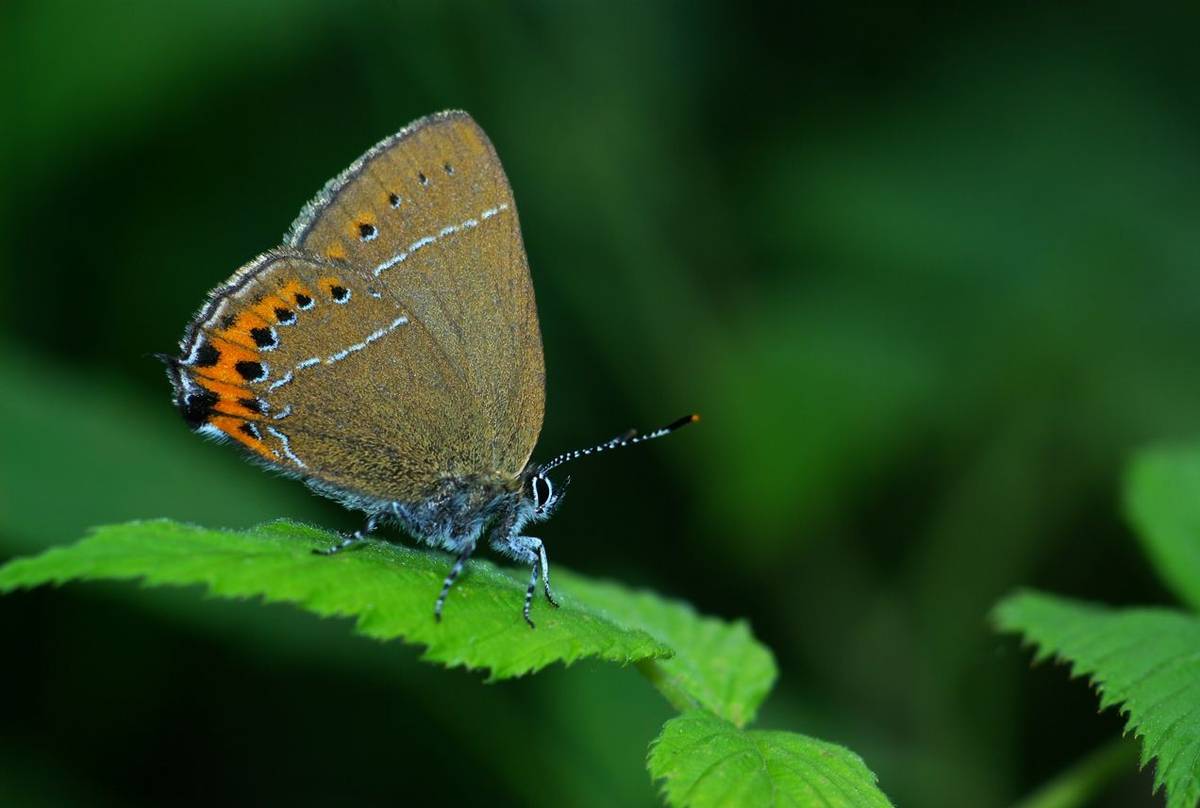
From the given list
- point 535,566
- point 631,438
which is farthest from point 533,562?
point 631,438

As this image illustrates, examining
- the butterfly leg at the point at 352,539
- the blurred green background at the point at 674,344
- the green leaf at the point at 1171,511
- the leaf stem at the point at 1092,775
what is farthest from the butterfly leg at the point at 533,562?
the green leaf at the point at 1171,511

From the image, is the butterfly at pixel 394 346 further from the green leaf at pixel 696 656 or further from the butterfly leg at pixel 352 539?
the green leaf at pixel 696 656

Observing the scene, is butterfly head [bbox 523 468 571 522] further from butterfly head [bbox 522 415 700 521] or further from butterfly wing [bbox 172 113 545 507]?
butterfly wing [bbox 172 113 545 507]

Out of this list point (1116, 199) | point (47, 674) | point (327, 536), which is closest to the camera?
point (327, 536)

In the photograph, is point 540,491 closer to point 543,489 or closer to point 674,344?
point 543,489

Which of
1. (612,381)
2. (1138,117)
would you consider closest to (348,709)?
(612,381)

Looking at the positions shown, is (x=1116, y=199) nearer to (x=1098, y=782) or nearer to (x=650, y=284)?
(x=650, y=284)
